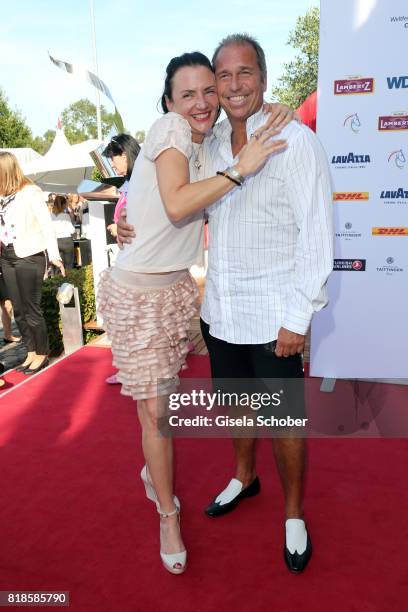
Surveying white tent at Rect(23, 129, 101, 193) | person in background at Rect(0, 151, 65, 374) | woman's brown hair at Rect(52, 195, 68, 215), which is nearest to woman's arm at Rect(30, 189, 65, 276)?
person in background at Rect(0, 151, 65, 374)

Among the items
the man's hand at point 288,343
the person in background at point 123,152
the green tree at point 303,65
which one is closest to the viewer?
the man's hand at point 288,343

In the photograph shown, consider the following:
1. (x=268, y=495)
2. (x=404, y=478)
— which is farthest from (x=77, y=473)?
(x=404, y=478)

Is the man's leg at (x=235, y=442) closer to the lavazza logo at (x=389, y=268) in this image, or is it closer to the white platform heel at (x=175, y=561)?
the white platform heel at (x=175, y=561)

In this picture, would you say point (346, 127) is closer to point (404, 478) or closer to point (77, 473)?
point (404, 478)

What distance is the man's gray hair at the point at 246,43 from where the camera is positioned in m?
1.79

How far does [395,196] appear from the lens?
3127mm

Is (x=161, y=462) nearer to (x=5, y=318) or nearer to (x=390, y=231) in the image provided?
(x=390, y=231)

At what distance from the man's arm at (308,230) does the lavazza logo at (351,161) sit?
60.2 inches

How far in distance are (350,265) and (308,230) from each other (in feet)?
5.63

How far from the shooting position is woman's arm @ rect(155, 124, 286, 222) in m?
1.65

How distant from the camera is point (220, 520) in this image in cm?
224

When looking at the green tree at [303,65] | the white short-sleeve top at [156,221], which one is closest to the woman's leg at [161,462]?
the white short-sleeve top at [156,221]

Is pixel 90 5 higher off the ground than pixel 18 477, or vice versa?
pixel 90 5

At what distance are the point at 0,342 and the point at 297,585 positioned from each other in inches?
202
